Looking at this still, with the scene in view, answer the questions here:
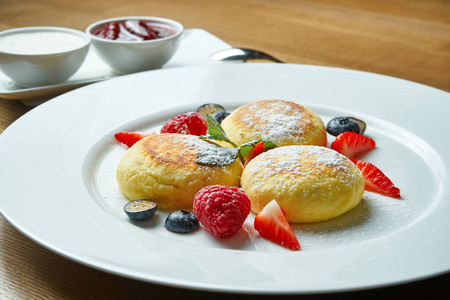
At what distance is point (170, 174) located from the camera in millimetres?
1439

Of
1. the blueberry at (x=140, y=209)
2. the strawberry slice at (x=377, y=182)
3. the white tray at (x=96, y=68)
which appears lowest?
the white tray at (x=96, y=68)

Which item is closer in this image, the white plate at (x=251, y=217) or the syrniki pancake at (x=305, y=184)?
the white plate at (x=251, y=217)

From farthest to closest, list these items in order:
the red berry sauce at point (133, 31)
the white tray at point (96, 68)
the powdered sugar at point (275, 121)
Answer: the red berry sauce at point (133, 31) < the white tray at point (96, 68) < the powdered sugar at point (275, 121)

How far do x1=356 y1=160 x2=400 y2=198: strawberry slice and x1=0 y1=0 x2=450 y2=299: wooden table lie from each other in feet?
2.93

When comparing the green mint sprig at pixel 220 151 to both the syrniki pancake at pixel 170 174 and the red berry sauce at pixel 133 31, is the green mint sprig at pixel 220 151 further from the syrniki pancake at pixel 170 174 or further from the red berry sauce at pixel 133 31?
the red berry sauce at pixel 133 31

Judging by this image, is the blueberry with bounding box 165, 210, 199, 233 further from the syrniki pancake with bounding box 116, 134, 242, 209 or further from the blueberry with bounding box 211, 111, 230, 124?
the blueberry with bounding box 211, 111, 230, 124

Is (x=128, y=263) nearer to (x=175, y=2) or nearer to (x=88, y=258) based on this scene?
(x=88, y=258)

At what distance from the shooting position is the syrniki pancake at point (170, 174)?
4.68ft

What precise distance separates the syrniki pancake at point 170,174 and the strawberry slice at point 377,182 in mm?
384

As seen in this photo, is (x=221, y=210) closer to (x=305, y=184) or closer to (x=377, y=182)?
(x=305, y=184)

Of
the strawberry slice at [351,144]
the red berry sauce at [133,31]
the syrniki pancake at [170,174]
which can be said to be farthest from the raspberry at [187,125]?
the red berry sauce at [133,31]

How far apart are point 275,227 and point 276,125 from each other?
491mm

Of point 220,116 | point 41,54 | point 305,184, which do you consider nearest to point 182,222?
point 305,184

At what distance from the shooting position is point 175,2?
3691 millimetres
